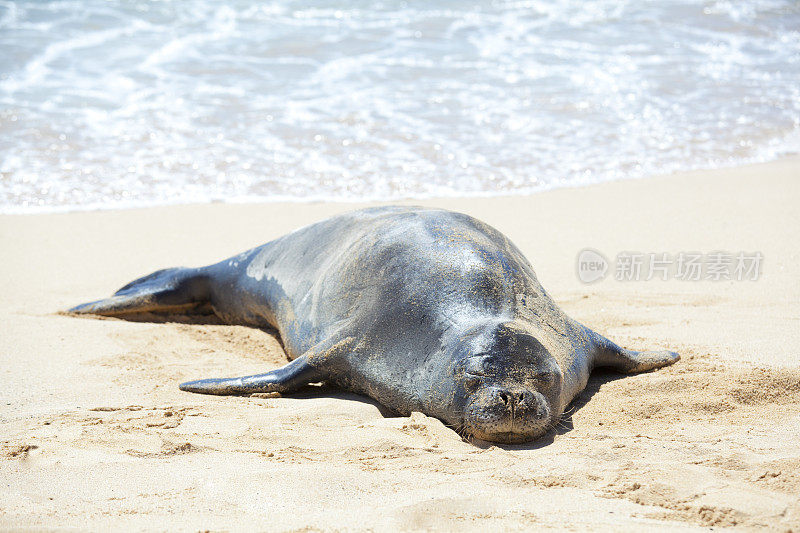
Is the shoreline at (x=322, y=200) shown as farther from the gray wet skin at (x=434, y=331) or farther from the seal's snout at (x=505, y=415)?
the seal's snout at (x=505, y=415)

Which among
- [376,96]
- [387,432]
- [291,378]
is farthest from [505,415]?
[376,96]

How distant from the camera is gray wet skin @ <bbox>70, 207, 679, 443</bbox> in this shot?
3400mm

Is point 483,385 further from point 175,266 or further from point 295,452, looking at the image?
point 175,266

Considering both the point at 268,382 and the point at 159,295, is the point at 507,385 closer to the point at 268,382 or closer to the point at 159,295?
the point at 268,382

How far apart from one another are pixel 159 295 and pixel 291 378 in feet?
6.64

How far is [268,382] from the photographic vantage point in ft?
13.2

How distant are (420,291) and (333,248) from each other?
3.64 ft

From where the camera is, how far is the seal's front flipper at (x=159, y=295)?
558 cm

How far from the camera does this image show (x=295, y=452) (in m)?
3.21

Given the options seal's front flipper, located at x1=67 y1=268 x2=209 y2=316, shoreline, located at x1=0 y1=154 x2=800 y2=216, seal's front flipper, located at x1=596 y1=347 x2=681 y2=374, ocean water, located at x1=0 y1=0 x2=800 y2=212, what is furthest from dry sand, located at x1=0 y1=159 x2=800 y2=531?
ocean water, located at x1=0 y1=0 x2=800 y2=212

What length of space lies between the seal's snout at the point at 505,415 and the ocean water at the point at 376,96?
4.81 meters

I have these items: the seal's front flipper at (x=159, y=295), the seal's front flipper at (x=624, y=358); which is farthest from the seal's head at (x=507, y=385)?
the seal's front flipper at (x=159, y=295)

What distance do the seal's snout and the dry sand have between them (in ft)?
0.27

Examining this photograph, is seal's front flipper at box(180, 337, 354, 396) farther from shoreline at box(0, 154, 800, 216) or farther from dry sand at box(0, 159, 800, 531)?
shoreline at box(0, 154, 800, 216)
